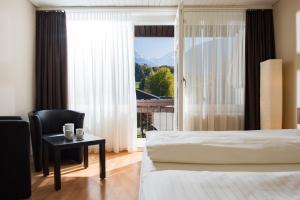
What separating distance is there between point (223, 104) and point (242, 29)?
124 centimetres

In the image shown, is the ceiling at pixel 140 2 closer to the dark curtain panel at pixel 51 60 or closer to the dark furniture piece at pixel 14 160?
the dark curtain panel at pixel 51 60

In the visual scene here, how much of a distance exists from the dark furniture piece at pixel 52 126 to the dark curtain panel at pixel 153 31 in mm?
2338

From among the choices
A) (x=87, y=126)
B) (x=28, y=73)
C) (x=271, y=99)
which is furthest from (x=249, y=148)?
(x=28, y=73)

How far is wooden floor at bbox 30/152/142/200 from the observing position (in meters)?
2.39

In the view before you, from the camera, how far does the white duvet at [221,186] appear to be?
86 cm

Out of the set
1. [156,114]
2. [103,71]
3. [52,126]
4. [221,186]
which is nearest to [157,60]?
[156,114]

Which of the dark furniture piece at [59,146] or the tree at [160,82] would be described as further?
the tree at [160,82]

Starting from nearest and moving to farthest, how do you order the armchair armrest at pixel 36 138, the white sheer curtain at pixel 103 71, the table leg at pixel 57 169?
the table leg at pixel 57 169
the armchair armrest at pixel 36 138
the white sheer curtain at pixel 103 71

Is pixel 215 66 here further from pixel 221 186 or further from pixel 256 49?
pixel 221 186

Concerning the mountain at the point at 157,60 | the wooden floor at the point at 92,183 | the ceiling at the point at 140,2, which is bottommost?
the wooden floor at the point at 92,183

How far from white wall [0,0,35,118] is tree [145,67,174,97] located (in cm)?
319

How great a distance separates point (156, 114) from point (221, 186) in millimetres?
4676

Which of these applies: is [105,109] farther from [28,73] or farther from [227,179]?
[227,179]

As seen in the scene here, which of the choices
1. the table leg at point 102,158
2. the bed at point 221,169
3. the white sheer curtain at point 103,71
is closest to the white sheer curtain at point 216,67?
the white sheer curtain at point 103,71
